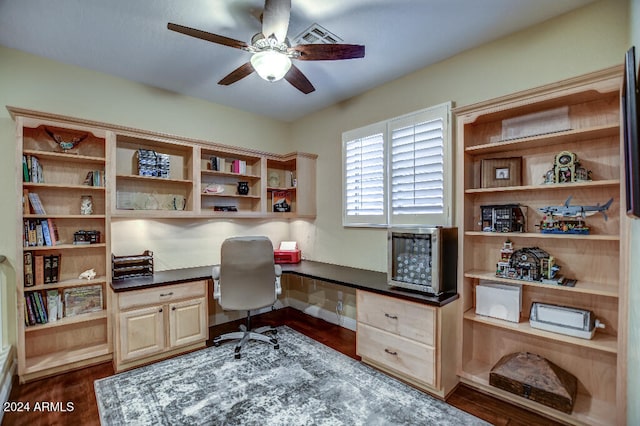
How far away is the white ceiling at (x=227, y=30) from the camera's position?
6.81 ft

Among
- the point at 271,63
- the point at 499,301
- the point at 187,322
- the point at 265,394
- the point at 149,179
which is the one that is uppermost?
the point at 271,63

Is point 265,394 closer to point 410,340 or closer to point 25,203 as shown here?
point 410,340

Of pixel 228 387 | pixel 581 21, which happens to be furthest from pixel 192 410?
pixel 581 21

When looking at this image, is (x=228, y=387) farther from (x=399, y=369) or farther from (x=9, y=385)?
(x=9, y=385)

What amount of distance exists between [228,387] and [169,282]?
1132 millimetres

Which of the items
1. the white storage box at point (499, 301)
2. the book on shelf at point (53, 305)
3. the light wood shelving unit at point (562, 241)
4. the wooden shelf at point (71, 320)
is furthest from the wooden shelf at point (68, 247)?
the white storage box at point (499, 301)

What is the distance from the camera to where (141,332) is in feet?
9.06

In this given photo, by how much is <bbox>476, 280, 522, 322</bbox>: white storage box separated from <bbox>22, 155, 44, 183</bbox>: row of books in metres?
3.88

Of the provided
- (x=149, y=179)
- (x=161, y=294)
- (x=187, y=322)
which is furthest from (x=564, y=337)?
(x=149, y=179)

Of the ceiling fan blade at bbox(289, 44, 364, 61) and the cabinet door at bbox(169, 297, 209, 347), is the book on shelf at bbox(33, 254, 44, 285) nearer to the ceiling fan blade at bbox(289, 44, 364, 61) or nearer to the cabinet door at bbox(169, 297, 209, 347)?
the cabinet door at bbox(169, 297, 209, 347)

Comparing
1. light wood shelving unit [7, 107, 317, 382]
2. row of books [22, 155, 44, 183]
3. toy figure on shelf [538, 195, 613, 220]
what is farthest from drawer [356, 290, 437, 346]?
row of books [22, 155, 44, 183]

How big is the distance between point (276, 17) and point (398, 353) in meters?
2.62

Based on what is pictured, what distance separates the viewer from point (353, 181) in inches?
143

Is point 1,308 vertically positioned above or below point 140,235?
below
